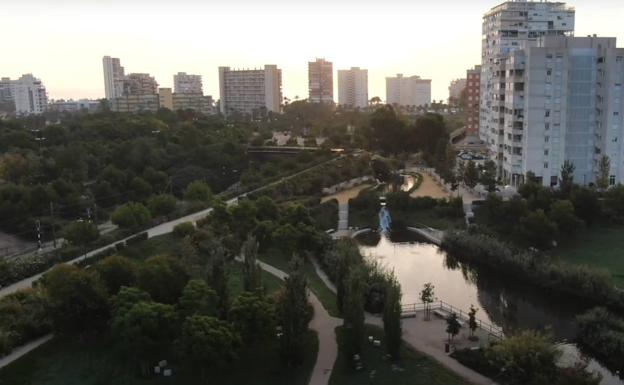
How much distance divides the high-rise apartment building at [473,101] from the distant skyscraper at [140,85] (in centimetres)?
4701

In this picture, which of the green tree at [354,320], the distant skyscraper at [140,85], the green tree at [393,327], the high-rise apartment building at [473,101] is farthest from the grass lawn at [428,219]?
the distant skyscraper at [140,85]

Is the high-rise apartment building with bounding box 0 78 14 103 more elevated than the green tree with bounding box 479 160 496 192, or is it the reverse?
the high-rise apartment building with bounding box 0 78 14 103

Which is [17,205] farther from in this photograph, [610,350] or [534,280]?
[610,350]

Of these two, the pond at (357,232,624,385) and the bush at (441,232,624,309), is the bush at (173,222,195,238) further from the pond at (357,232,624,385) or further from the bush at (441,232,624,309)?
the bush at (441,232,624,309)

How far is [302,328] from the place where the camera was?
39.0 ft

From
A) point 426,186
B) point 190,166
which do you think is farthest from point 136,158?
point 426,186

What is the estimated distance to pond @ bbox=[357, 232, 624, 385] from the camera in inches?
581

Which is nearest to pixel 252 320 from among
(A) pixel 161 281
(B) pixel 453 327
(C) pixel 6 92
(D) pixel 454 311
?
(A) pixel 161 281

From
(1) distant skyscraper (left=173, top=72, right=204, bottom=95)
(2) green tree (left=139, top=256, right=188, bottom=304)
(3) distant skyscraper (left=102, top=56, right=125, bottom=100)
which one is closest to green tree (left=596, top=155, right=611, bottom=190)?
(2) green tree (left=139, top=256, right=188, bottom=304)

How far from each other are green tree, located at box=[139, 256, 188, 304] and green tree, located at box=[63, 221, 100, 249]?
5.34 meters

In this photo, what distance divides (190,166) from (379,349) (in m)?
24.3

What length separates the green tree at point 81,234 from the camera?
17594 millimetres

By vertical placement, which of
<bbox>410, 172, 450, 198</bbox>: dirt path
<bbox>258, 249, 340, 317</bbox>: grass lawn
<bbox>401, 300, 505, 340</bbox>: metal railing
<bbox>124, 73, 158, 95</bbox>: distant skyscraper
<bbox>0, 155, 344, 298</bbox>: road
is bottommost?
<bbox>401, 300, 505, 340</bbox>: metal railing

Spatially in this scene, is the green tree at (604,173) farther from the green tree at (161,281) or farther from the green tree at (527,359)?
the green tree at (161,281)
